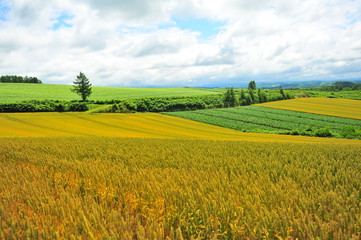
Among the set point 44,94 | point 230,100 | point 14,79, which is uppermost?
point 14,79

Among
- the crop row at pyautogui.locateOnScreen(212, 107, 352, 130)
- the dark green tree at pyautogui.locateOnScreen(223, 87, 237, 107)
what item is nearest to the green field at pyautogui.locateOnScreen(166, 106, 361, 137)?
the crop row at pyautogui.locateOnScreen(212, 107, 352, 130)

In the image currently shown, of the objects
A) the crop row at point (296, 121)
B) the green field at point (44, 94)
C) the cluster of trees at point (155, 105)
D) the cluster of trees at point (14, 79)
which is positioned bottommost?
the crop row at point (296, 121)

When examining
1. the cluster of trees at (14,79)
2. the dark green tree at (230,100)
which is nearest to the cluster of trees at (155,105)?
the dark green tree at (230,100)

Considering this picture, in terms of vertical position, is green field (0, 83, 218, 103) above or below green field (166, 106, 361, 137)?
above

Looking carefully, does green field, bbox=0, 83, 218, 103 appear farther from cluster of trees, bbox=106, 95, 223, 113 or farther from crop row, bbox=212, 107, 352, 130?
crop row, bbox=212, 107, 352, 130

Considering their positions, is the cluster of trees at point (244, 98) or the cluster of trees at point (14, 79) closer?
the cluster of trees at point (244, 98)

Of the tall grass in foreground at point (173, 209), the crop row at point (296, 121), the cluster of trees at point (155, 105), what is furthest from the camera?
the cluster of trees at point (155, 105)

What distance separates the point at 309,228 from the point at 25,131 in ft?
132

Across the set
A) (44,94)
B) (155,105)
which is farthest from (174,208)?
(44,94)

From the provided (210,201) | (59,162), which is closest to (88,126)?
(59,162)

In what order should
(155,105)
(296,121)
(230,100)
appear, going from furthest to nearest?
1. (230,100)
2. (155,105)
3. (296,121)

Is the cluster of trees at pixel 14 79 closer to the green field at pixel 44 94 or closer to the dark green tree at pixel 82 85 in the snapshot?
the green field at pixel 44 94

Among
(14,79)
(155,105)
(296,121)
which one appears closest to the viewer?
(296,121)

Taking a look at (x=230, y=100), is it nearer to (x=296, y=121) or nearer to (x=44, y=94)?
(x=296, y=121)
